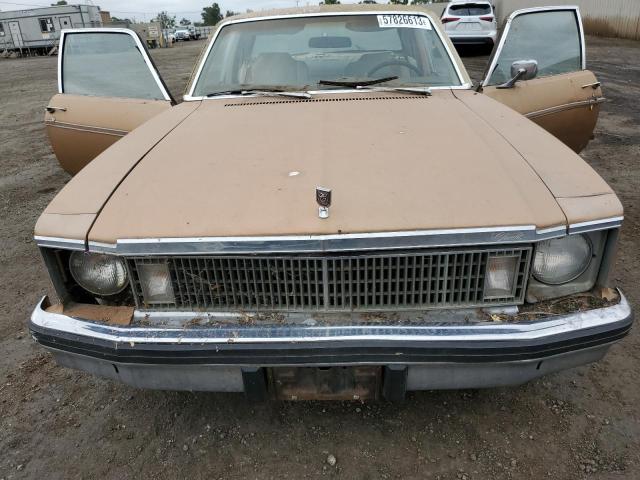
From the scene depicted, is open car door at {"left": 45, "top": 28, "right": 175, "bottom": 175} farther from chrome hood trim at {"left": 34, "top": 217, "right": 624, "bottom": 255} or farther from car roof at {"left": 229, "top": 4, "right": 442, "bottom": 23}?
chrome hood trim at {"left": 34, "top": 217, "right": 624, "bottom": 255}

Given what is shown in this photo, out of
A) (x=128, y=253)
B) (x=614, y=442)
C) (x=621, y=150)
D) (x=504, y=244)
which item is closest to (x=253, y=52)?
(x=128, y=253)

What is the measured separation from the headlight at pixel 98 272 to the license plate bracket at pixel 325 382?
29.2 inches

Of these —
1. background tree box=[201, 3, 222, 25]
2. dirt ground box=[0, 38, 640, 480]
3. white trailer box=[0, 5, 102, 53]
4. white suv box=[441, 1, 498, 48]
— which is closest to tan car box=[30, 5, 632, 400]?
dirt ground box=[0, 38, 640, 480]

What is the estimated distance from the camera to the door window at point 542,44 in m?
3.39

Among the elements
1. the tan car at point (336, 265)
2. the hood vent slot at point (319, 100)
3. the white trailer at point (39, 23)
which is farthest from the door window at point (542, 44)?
the white trailer at point (39, 23)

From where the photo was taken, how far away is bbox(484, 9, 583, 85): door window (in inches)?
134

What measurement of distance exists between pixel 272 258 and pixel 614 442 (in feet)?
5.80

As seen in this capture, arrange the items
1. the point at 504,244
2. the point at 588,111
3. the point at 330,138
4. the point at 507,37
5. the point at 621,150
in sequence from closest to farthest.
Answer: the point at 504,244 → the point at 330,138 → the point at 507,37 → the point at 588,111 → the point at 621,150

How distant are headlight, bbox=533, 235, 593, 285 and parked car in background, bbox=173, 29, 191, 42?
172ft

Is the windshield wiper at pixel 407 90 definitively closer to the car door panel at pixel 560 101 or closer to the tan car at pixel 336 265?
the car door panel at pixel 560 101

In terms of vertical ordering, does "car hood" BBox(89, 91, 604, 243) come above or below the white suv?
above

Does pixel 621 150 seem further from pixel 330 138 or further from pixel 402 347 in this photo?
pixel 402 347

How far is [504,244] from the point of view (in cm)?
184

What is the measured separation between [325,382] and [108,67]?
2.93m
